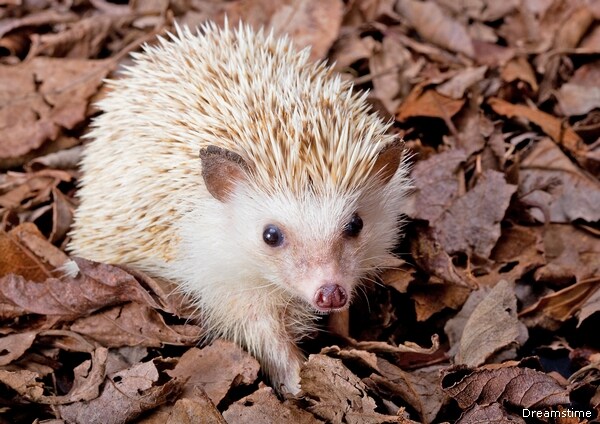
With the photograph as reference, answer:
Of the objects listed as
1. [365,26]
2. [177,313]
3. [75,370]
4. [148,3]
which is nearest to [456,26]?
[365,26]

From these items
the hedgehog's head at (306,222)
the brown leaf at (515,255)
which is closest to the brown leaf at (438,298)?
the brown leaf at (515,255)

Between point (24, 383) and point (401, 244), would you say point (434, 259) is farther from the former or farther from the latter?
point (24, 383)

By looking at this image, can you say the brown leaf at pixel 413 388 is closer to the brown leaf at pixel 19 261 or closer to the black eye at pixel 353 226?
the black eye at pixel 353 226

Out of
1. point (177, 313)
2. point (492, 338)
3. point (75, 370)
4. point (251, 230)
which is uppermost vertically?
point (251, 230)

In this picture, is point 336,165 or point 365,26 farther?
point 365,26

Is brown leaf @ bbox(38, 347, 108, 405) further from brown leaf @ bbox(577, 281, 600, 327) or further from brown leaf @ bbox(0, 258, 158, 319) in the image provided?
brown leaf @ bbox(577, 281, 600, 327)

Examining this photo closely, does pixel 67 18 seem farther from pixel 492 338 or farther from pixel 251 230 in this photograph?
pixel 492 338
